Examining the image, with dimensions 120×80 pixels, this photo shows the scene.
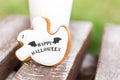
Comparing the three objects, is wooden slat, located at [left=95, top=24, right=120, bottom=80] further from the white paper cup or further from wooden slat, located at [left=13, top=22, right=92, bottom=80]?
the white paper cup

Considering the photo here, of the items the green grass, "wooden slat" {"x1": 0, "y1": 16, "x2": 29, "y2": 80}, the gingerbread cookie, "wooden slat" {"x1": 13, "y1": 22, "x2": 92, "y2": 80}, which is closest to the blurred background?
the green grass

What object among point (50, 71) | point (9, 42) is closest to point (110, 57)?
point (50, 71)

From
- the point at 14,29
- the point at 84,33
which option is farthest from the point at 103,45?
the point at 14,29

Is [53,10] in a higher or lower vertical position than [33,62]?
higher

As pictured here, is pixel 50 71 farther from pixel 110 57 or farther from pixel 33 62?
pixel 110 57

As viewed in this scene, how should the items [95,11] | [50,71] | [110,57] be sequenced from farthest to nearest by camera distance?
1. [95,11]
2. [110,57]
3. [50,71]

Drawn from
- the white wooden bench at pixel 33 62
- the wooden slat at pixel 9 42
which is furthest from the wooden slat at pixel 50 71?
the wooden slat at pixel 9 42

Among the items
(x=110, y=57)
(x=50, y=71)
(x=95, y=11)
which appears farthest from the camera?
(x=95, y=11)
